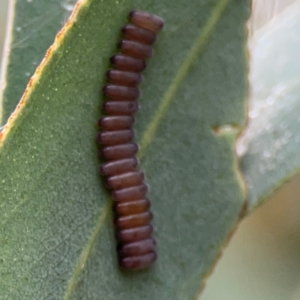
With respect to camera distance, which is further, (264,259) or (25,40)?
(264,259)

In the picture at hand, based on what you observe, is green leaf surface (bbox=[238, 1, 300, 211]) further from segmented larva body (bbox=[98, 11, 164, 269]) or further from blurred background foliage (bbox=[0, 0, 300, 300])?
blurred background foliage (bbox=[0, 0, 300, 300])

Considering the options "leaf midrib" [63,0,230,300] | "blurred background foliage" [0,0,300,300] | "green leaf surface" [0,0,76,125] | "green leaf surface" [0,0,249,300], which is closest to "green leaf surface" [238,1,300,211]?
"green leaf surface" [0,0,249,300]

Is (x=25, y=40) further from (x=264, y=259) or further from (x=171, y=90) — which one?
(x=264, y=259)

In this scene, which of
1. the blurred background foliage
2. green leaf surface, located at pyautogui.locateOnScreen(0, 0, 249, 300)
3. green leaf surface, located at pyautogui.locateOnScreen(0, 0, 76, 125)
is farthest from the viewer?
the blurred background foliage

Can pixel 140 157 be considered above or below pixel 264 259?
above

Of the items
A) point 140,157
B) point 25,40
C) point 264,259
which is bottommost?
point 264,259

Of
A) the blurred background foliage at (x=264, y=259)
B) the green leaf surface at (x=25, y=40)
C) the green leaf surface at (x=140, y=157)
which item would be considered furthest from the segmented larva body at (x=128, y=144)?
the blurred background foliage at (x=264, y=259)

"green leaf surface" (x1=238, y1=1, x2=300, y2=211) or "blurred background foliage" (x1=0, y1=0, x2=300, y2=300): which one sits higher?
"green leaf surface" (x1=238, y1=1, x2=300, y2=211)

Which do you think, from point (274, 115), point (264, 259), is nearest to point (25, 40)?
point (274, 115)
